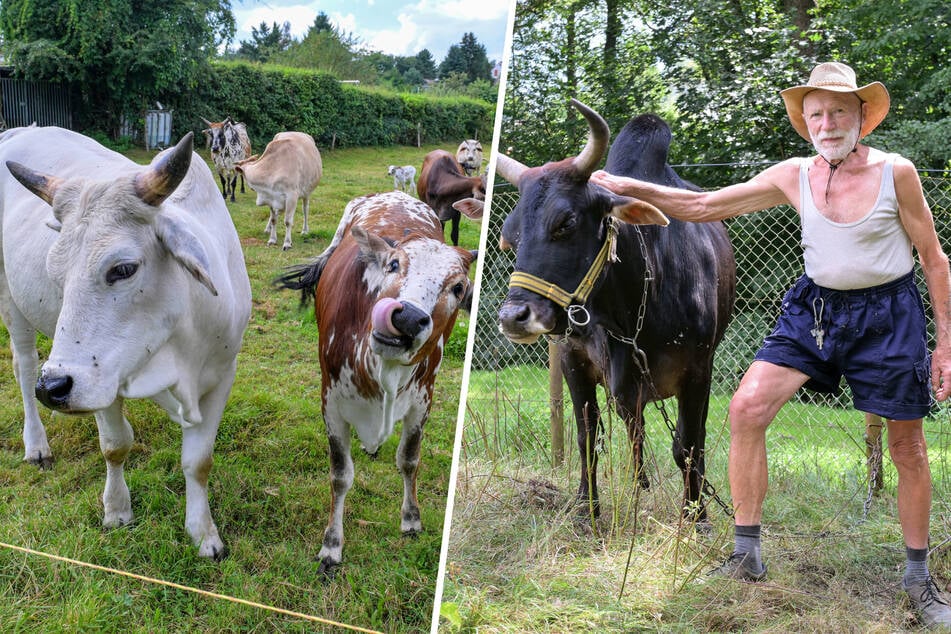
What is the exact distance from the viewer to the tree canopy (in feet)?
16.9

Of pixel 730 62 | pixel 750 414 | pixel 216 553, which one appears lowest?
pixel 216 553

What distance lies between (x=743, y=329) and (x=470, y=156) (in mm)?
3088

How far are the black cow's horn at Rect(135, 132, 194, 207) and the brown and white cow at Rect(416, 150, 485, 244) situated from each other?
2.38 feet

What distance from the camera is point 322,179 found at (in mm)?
2645

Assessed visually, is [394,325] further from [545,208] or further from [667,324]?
[667,324]

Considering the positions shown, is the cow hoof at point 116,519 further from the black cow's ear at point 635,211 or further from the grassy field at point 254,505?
the black cow's ear at point 635,211

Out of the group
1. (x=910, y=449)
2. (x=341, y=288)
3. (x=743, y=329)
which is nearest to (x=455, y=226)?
(x=341, y=288)

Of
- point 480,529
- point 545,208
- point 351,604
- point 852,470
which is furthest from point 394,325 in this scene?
point 852,470

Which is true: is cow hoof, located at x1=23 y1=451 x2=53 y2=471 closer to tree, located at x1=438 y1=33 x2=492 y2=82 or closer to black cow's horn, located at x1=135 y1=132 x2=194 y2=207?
black cow's horn, located at x1=135 y1=132 x2=194 y2=207

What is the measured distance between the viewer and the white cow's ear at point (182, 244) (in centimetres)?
213

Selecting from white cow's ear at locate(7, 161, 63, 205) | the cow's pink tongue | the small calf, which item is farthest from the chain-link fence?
white cow's ear at locate(7, 161, 63, 205)

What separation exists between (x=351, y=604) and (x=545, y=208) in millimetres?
1185

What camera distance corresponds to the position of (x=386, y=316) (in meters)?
1.96

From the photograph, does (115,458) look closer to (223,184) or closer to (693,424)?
(223,184)
